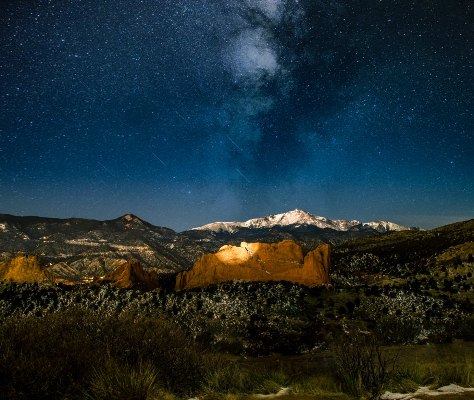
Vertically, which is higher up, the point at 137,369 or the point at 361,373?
the point at 361,373

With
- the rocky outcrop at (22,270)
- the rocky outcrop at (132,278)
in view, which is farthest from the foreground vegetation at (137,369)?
the rocky outcrop at (22,270)

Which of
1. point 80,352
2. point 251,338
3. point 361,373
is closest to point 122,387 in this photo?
point 80,352

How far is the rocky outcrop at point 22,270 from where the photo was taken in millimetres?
75875

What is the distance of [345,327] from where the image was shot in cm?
3550

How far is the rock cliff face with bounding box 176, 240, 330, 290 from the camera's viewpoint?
61.2 m

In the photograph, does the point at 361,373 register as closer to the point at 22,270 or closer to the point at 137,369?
the point at 137,369

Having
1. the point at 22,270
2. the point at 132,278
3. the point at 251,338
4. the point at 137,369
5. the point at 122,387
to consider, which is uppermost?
the point at 22,270

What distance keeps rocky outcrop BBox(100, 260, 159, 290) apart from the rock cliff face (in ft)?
17.6

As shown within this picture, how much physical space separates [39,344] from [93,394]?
3285mm

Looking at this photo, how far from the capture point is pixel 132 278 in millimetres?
69438

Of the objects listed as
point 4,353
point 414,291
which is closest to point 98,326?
point 4,353

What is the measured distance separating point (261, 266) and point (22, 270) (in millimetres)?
47316

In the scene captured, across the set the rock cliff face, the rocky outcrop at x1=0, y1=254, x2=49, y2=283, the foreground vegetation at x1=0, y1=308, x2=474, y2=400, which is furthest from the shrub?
the rocky outcrop at x1=0, y1=254, x2=49, y2=283

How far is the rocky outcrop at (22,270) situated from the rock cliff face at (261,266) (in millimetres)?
28227
